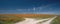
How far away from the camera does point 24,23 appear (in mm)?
1305

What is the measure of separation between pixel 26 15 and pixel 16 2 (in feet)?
0.61

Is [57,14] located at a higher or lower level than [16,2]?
lower

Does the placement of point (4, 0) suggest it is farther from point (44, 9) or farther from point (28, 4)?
point (44, 9)

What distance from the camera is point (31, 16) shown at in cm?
130

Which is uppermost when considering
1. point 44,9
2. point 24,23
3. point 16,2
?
point 16,2

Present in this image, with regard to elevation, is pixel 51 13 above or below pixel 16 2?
below

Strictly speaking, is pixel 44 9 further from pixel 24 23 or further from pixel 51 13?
pixel 24 23

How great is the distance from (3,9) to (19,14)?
7.3 inches

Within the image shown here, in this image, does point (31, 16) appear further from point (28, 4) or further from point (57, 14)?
point (57, 14)

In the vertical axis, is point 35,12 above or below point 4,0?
below

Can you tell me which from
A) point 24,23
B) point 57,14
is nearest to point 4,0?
point 24,23

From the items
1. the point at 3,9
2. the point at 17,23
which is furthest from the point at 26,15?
the point at 3,9

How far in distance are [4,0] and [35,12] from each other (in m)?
0.37

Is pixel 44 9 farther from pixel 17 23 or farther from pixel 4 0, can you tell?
pixel 4 0
